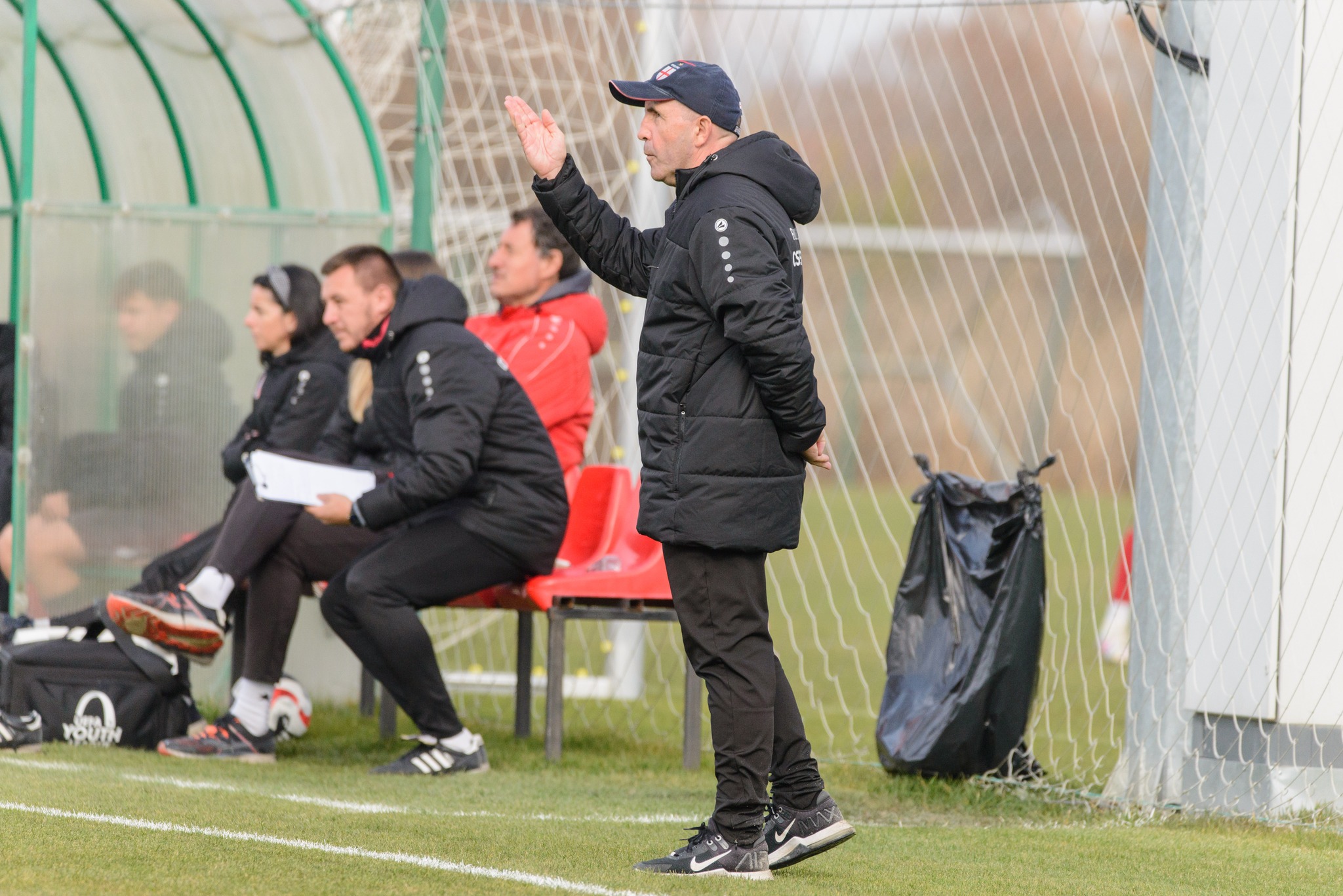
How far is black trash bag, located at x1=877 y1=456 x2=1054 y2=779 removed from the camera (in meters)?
5.07

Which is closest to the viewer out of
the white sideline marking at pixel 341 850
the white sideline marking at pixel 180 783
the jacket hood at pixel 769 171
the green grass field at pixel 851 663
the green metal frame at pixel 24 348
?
the white sideline marking at pixel 341 850

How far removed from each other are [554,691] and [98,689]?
1475 millimetres

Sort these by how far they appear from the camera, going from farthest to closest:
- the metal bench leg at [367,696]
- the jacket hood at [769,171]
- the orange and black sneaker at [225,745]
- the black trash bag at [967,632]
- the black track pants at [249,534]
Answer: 1. the metal bench leg at [367,696]
2. the black track pants at [249,534]
3. the orange and black sneaker at [225,745]
4. the black trash bag at [967,632]
5. the jacket hood at [769,171]

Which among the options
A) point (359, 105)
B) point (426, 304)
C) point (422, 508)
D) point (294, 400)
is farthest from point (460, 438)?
point (359, 105)

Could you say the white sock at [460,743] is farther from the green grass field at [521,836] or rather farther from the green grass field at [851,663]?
the green grass field at [851,663]

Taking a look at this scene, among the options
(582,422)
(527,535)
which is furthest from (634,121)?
(527,535)

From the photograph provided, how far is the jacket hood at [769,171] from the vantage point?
12.4 ft

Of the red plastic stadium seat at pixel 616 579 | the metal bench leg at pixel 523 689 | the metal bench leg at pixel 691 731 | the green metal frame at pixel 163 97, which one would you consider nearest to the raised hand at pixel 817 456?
the red plastic stadium seat at pixel 616 579

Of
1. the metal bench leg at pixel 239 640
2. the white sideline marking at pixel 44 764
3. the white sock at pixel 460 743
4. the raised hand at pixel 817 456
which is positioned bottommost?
the white sideline marking at pixel 44 764

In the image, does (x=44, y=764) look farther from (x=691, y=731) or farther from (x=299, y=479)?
(x=691, y=731)

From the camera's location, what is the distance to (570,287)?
614cm

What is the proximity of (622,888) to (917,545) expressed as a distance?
6.87 feet

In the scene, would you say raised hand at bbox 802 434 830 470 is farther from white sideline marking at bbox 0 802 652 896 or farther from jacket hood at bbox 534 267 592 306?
jacket hood at bbox 534 267 592 306

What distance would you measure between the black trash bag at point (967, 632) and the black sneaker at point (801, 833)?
128cm
